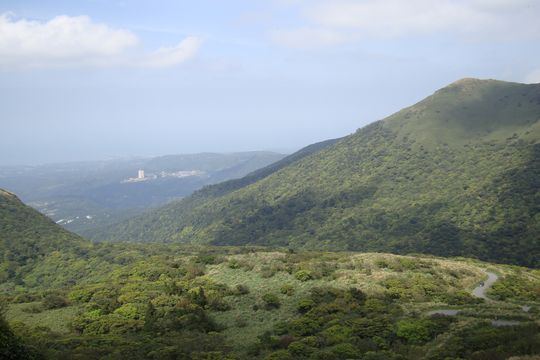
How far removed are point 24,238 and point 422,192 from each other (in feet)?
342

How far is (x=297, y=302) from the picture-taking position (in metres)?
40.9

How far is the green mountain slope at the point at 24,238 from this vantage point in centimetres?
7744

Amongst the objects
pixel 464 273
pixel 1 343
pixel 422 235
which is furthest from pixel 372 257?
pixel 422 235

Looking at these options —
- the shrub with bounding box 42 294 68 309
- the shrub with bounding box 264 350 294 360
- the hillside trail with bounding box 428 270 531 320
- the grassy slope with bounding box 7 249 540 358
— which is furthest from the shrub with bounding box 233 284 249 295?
the hillside trail with bounding box 428 270 531 320

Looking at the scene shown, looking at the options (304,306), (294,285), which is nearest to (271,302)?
(304,306)

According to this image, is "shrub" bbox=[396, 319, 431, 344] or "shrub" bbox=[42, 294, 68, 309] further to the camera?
"shrub" bbox=[42, 294, 68, 309]

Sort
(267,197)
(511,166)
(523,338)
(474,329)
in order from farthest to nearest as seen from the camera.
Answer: (267,197), (511,166), (474,329), (523,338)

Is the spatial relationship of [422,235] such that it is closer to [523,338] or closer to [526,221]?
[526,221]

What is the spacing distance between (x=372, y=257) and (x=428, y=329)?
27.6 m

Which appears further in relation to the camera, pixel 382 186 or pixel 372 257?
pixel 382 186

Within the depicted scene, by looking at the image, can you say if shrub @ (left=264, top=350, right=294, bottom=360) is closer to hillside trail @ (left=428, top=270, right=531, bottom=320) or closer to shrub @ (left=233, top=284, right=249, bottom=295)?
hillside trail @ (left=428, top=270, right=531, bottom=320)

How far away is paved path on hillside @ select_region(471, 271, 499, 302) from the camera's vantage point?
45.4 m

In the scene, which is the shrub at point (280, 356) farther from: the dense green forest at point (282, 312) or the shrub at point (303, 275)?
the shrub at point (303, 275)

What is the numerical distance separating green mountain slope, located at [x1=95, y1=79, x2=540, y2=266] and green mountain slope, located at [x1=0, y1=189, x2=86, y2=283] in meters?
63.3
